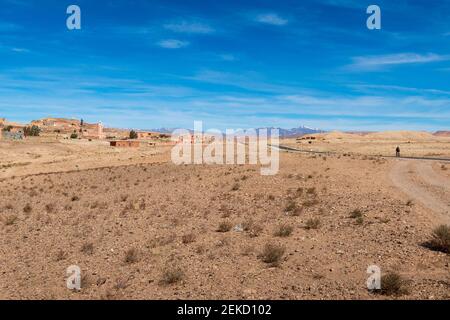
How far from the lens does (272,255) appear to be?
1220cm

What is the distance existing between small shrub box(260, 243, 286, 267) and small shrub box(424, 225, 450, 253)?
4.35 metres

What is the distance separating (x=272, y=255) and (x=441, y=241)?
490cm

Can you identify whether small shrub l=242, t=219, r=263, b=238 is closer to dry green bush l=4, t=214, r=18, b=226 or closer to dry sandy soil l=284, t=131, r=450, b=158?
dry green bush l=4, t=214, r=18, b=226

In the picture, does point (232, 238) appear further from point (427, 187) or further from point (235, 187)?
point (427, 187)

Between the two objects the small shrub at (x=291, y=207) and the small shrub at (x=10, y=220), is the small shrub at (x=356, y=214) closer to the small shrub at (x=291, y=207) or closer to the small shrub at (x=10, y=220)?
the small shrub at (x=291, y=207)

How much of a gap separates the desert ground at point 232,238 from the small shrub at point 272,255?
0.04m

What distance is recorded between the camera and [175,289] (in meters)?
10.7

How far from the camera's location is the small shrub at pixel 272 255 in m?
12.1

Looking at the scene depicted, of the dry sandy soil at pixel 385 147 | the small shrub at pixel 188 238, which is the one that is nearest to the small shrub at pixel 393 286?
the small shrub at pixel 188 238

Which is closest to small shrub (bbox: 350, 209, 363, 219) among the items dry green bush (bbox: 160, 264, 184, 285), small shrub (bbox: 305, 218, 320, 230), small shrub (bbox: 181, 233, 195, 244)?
small shrub (bbox: 305, 218, 320, 230)
